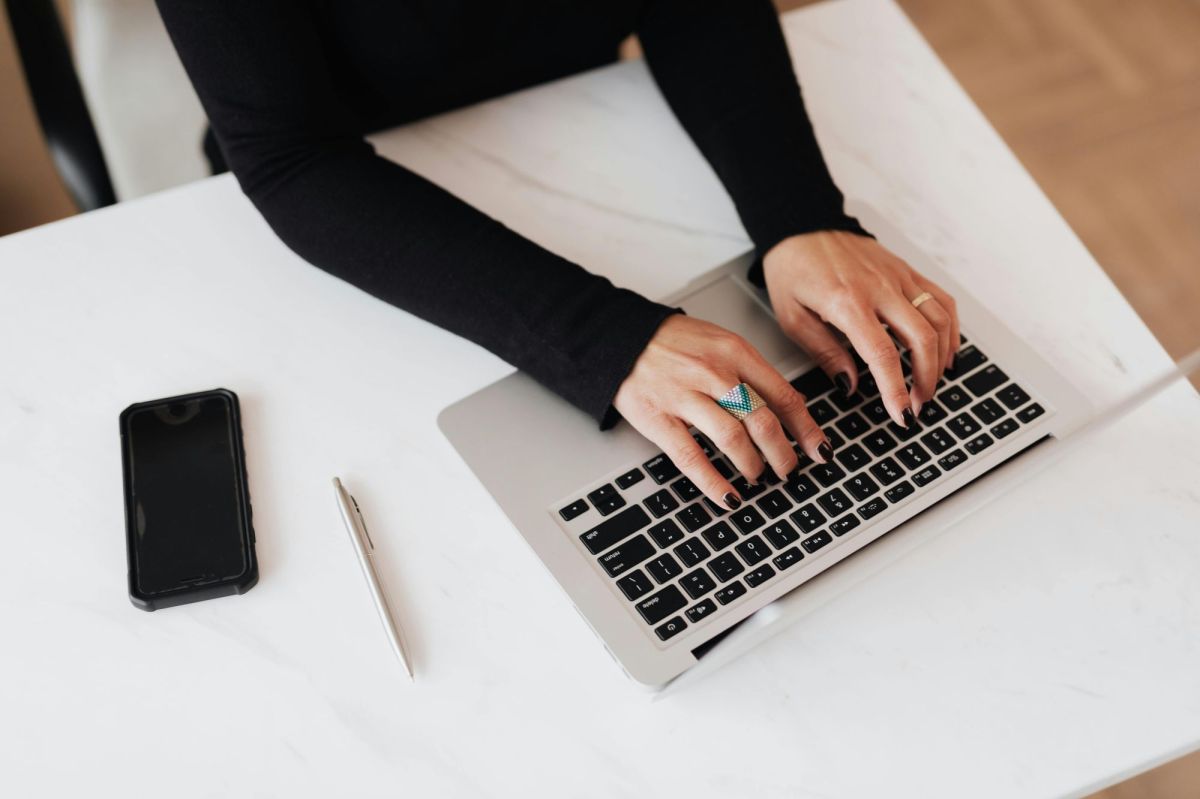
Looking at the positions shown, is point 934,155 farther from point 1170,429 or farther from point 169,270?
point 169,270

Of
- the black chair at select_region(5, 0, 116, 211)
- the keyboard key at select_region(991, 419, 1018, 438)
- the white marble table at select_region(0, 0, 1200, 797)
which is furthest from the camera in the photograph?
the black chair at select_region(5, 0, 116, 211)

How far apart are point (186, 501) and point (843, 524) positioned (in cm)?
43

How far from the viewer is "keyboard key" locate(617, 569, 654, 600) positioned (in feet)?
2.15

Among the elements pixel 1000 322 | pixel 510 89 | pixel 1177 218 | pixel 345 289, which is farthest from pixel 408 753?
pixel 1177 218

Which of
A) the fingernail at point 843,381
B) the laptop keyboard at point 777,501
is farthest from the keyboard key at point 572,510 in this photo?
the fingernail at point 843,381

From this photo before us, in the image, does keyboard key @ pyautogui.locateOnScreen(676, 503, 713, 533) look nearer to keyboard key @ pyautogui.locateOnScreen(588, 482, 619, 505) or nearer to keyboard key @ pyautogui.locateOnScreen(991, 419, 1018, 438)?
keyboard key @ pyautogui.locateOnScreen(588, 482, 619, 505)

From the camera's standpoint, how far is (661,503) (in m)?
0.69

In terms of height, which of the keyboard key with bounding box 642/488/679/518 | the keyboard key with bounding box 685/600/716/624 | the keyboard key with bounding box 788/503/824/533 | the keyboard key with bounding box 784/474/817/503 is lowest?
the keyboard key with bounding box 685/600/716/624

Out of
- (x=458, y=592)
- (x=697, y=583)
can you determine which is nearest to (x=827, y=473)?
(x=697, y=583)

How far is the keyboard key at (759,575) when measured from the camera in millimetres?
656

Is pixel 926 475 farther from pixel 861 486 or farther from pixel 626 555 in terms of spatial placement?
pixel 626 555

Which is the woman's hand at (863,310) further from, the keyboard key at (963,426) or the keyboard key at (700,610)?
the keyboard key at (700,610)

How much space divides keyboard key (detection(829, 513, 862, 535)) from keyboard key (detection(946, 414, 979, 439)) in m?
0.11

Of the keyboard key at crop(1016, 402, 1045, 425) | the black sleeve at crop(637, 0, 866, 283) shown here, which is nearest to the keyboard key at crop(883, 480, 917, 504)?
the keyboard key at crop(1016, 402, 1045, 425)
